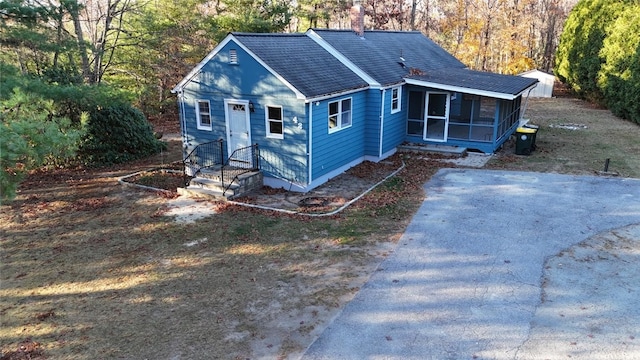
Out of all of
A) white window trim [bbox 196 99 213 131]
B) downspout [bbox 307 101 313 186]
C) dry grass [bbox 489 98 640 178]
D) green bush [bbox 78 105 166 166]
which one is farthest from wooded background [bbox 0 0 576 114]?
dry grass [bbox 489 98 640 178]

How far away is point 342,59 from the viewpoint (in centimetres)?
1559

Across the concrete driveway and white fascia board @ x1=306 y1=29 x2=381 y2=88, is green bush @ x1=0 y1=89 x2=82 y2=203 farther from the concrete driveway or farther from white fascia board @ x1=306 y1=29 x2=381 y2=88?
white fascia board @ x1=306 y1=29 x2=381 y2=88

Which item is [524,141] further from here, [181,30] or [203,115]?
[181,30]

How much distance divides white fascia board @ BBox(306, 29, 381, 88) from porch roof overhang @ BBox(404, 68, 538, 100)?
2.33 m

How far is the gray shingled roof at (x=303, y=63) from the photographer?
12.5 meters

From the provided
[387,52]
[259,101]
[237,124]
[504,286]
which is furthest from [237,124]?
[504,286]

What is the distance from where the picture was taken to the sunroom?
1647 centimetres

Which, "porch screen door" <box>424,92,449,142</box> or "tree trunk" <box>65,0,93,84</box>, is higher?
"tree trunk" <box>65,0,93,84</box>

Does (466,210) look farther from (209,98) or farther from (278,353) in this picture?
(209,98)

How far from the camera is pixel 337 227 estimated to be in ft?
33.4

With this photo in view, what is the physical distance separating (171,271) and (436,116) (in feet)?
40.3

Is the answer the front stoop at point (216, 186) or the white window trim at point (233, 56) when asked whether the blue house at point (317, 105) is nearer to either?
the white window trim at point (233, 56)

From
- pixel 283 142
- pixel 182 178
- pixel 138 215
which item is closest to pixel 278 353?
pixel 138 215

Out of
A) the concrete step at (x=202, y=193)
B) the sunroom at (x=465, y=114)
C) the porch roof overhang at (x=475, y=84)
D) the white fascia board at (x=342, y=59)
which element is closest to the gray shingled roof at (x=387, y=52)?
the white fascia board at (x=342, y=59)
